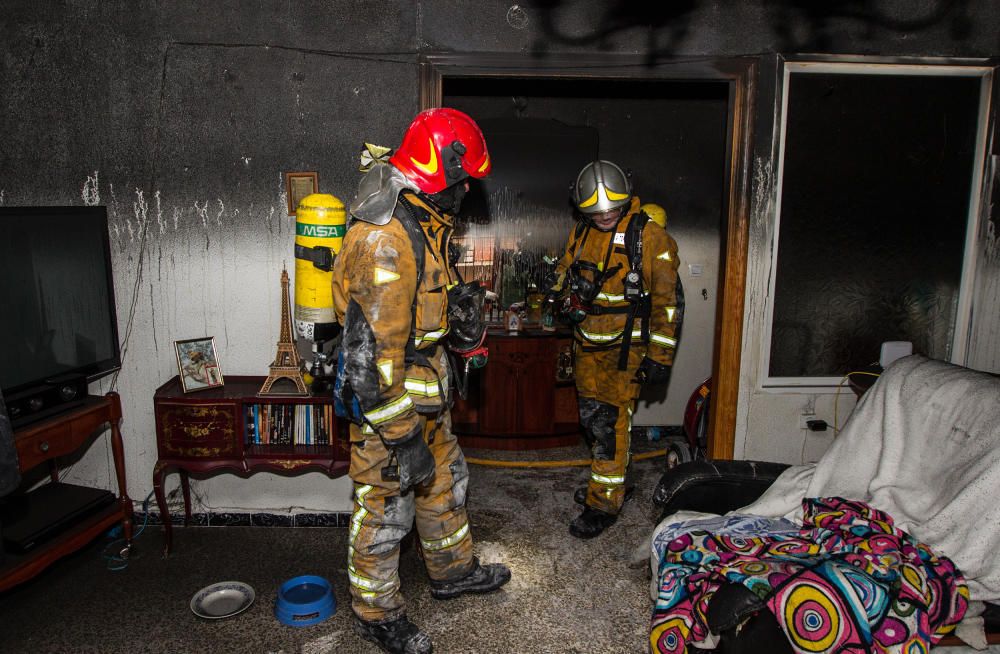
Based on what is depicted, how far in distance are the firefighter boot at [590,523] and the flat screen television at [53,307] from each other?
2.72m

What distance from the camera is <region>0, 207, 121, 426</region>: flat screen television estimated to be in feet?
10.4

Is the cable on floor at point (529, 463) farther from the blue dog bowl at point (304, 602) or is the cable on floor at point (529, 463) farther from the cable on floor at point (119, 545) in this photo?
the cable on floor at point (119, 545)

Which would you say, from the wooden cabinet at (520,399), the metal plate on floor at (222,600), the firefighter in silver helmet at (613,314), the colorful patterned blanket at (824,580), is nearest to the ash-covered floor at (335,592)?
the metal plate on floor at (222,600)

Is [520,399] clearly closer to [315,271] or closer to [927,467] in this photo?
[315,271]

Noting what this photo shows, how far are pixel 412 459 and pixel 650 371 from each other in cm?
163

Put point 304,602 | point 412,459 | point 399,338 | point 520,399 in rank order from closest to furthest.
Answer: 1. point 399,338
2. point 412,459
3. point 304,602
4. point 520,399

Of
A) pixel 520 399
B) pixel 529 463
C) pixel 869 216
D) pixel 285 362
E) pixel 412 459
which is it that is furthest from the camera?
pixel 520 399

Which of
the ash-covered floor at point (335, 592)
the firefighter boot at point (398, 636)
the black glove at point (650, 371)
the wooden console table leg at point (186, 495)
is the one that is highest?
the black glove at point (650, 371)

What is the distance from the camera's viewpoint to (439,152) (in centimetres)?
286

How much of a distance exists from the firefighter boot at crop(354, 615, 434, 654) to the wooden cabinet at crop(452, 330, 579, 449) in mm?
2451

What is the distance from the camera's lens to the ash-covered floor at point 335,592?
300cm

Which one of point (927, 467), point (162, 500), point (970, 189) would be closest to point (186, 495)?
point (162, 500)

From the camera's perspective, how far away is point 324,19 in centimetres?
361

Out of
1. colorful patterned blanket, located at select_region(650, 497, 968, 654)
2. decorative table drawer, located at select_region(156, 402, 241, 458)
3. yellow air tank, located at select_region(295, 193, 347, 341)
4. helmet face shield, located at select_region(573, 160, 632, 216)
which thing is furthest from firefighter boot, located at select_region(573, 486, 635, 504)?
decorative table drawer, located at select_region(156, 402, 241, 458)
